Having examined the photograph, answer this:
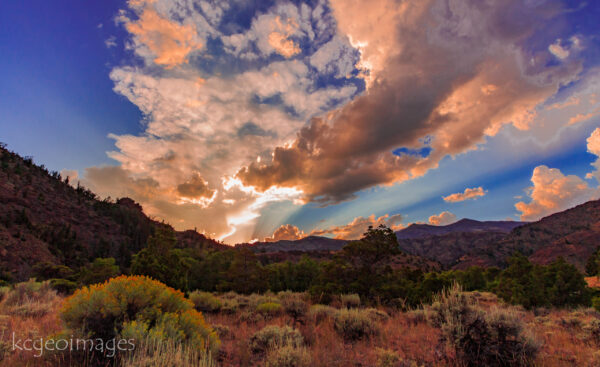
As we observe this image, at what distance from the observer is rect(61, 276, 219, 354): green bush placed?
191 inches

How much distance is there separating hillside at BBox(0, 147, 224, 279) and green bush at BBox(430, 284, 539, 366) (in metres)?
40.0

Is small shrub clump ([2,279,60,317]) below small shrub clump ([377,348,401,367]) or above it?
above

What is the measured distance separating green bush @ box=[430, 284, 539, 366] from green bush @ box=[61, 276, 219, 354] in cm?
493

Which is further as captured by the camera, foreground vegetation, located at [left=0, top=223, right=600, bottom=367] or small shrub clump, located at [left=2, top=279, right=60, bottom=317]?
small shrub clump, located at [left=2, top=279, right=60, bottom=317]

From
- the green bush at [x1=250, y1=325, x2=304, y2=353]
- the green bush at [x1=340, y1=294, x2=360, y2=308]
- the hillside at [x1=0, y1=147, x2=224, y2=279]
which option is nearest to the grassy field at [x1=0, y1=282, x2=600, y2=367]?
the green bush at [x1=250, y1=325, x2=304, y2=353]

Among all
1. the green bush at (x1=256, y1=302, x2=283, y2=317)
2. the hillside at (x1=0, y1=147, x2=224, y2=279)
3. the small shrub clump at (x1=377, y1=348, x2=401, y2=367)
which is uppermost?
the hillside at (x1=0, y1=147, x2=224, y2=279)

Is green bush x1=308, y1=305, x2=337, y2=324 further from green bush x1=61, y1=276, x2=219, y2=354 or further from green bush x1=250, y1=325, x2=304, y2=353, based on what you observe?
green bush x1=61, y1=276, x2=219, y2=354

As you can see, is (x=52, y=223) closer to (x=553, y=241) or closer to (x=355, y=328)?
(x=355, y=328)

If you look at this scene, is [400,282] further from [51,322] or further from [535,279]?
[51,322]

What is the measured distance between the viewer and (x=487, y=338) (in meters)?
5.26

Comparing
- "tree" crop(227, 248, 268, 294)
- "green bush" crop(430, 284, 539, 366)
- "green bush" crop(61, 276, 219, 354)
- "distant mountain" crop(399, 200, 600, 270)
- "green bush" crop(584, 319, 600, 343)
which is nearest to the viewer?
"green bush" crop(61, 276, 219, 354)

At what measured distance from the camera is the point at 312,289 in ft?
57.9

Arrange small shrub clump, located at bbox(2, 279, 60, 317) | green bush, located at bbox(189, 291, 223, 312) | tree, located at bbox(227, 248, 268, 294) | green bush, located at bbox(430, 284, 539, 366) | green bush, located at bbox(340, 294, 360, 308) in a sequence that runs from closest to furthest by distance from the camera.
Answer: green bush, located at bbox(430, 284, 539, 366), small shrub clump, located at bbox(2, 279, 60, 317), green bush, located at bbox(189, 291, 223, 312), green bush, located at bbox(340, 294, 360, 308), tree, located at bbox(227, 248, 268, 294)

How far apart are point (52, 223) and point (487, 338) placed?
69.8 m
